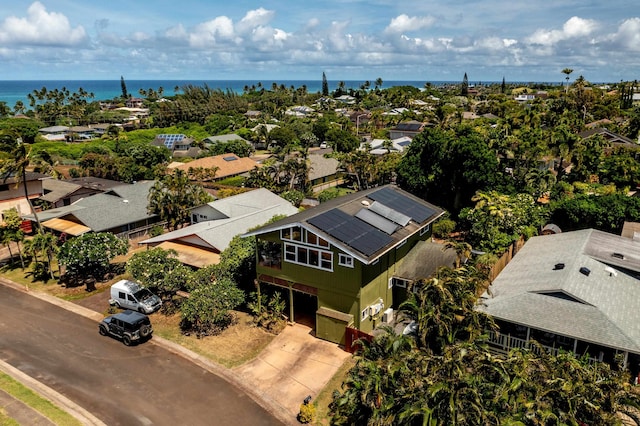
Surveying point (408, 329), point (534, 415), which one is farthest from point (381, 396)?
point (408, 329)

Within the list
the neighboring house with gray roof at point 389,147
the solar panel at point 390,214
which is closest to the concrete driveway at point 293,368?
the solar panel at point 390,214

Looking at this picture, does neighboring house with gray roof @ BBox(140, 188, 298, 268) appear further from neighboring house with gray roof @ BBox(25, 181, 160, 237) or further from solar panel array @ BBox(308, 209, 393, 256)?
solar panel array @ BBox(308, 209, 393, 256)

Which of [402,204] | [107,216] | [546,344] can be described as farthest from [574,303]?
[107,216]

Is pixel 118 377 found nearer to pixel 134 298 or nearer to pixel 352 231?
pixel 134 298

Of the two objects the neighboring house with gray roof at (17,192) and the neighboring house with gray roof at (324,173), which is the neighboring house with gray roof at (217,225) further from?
the neighboring house with gray roof at (17,192)

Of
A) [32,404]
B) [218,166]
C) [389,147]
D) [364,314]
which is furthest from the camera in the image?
[389,147]

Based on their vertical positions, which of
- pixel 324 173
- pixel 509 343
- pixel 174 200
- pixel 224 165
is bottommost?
pixel 509 343

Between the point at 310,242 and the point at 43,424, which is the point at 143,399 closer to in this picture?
the point at 43,424
